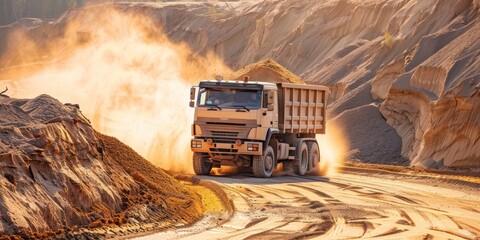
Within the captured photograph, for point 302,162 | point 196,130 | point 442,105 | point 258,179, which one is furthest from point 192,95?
point 442,105

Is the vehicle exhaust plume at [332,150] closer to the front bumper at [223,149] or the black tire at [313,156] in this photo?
the black tire at [313,156]

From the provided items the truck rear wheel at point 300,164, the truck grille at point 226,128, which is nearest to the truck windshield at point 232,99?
the truck grille at point 226,128

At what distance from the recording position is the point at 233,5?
92.4 m

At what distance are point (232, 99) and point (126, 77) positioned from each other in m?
42.0

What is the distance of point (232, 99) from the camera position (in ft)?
95.1

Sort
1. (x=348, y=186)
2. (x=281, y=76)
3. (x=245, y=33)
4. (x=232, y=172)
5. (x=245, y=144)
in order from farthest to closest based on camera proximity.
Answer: (x=245, y=33)
(x=281, y=76)
(x=232, y=172)
(x=245, y=144)
(x=348, y=186)

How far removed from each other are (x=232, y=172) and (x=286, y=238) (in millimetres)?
15630

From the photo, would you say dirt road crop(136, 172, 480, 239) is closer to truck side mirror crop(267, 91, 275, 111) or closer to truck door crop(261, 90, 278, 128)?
truck door crop(261, 90, 278, 128)

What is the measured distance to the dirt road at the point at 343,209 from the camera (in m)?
16.8

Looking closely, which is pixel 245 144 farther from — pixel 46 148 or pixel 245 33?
pixel 245 33

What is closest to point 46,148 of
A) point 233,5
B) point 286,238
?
point 286,238

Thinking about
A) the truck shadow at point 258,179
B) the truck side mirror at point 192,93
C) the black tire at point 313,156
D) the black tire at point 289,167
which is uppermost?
the truck side mirror at point 192,93

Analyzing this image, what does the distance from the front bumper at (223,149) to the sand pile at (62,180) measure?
821cm

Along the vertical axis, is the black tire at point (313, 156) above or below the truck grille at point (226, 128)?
below
